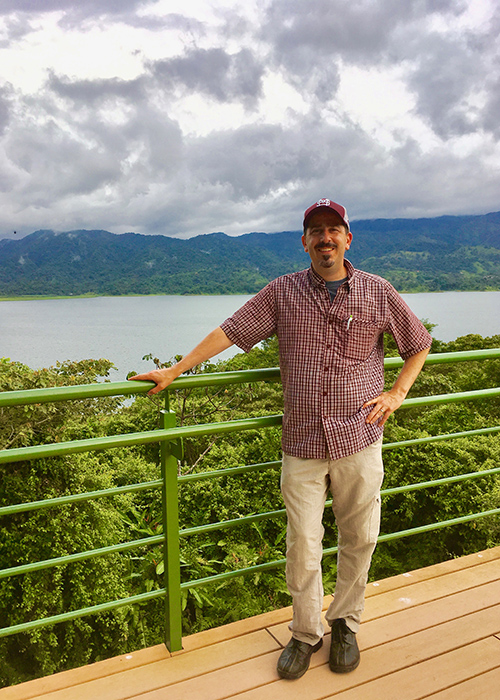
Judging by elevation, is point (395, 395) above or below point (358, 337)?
below

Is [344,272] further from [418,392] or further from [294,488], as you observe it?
[418,392]

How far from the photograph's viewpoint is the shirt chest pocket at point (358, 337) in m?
1.90

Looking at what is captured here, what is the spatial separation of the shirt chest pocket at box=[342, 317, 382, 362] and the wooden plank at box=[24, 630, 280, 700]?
1192 mm

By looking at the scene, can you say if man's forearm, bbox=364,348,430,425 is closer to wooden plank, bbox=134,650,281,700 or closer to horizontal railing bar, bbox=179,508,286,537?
horizontal railing bar, bbox=179,508,286,537

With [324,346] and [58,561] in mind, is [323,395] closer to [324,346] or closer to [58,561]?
[324,346]

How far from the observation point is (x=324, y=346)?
190 cm

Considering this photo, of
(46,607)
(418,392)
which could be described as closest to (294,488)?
(46,607)

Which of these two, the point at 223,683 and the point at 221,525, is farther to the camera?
the point at 221,525

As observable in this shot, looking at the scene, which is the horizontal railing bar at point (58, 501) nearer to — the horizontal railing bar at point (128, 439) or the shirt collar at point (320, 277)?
the horizontal railing bar at point (128, 439)

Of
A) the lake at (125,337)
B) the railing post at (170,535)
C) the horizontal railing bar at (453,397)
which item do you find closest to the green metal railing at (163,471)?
the railing post at (170,535)

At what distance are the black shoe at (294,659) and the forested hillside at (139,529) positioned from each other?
1399 mm

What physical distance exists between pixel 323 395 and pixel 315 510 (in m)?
0.43

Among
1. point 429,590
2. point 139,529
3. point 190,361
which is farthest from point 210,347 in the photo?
point 139,529

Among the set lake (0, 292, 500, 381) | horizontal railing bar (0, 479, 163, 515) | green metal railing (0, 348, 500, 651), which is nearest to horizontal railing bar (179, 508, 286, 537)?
green metal railing (0, 348, 500, 651)
